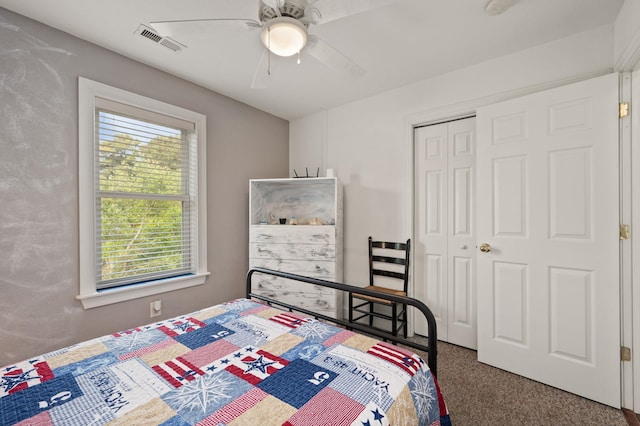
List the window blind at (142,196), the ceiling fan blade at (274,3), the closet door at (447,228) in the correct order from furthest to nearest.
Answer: the closet door at (447,228), the window blind at (142,196), the ceiling fan blade at (274,3)

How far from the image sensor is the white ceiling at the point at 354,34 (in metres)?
1.75

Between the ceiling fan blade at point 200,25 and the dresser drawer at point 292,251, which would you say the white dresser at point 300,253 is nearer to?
the dresser drawer at point 292,251

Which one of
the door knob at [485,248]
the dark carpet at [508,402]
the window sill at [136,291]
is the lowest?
the dark carpet at [508,402]

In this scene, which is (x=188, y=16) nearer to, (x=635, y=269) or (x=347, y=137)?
(x=347, y=137)

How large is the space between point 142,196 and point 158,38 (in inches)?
49.5

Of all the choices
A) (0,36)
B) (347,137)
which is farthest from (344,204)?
(0,36)

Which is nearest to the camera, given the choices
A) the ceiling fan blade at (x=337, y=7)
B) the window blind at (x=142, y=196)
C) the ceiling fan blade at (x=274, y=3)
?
the ceiling fan blade at (x=337, y=7)

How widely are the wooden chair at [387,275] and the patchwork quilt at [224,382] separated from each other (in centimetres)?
144

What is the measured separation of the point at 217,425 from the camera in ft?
2.75

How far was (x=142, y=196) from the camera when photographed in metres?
2.46

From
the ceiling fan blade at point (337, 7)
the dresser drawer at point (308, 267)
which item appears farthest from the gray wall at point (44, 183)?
the ceiling fan blade at point (337, 7)

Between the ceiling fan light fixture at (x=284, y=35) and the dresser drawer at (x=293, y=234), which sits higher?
the ceiling fan light fixture at (x=284, y=35)

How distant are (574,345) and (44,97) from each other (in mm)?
3990

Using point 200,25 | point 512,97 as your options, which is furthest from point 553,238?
point 200,25
